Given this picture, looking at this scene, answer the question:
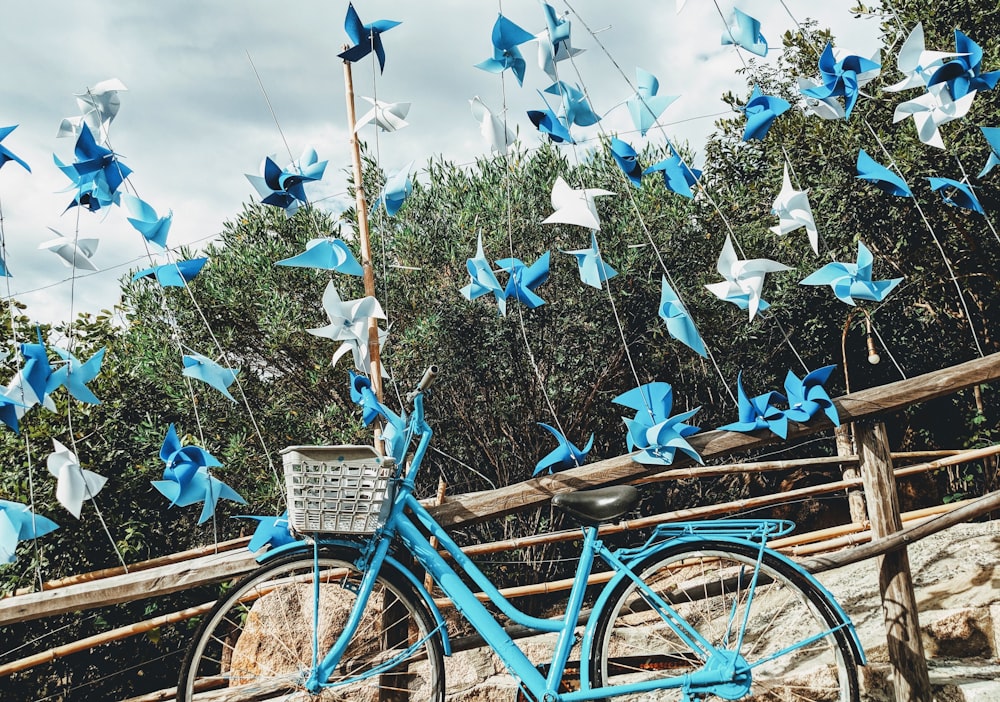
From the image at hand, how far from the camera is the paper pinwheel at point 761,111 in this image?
2.07 metres

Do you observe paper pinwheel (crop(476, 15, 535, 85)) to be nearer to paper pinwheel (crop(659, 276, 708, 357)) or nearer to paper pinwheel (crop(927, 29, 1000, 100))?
paper pinwheel (crop(659, 276, 708, 357))

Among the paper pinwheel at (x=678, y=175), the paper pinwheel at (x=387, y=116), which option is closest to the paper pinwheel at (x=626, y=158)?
the paper pinwheel at (x=678, y=175)

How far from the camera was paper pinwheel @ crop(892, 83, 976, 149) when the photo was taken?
200cm

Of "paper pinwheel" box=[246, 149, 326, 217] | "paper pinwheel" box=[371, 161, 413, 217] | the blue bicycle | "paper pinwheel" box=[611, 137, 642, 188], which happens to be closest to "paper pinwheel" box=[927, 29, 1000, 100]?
"paper pinwheel" box=[611, 137, 642, 188]

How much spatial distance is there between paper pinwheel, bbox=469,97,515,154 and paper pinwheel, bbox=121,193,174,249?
0.92m

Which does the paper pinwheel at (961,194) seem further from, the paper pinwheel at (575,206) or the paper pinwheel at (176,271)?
the paper pinwheel at (176,271)

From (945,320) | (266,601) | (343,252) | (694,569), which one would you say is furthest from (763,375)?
(343,252)

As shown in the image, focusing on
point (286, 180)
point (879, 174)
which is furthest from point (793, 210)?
point (286, 180)

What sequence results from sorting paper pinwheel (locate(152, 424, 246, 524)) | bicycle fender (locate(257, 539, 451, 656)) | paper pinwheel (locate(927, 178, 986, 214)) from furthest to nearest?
paper pinwheel (locate(927, 178, 986, 214)) < paper pinwheel (locate(152, 424, 246, 524)) < bicycle fender (locate(257, 539, 451, 656))

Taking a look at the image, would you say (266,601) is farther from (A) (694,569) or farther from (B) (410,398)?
(A) (694,569)

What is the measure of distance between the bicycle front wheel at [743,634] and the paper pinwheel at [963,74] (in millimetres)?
1311

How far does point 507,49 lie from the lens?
6.91 ft

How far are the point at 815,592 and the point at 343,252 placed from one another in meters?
1.46

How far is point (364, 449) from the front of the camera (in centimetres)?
176
